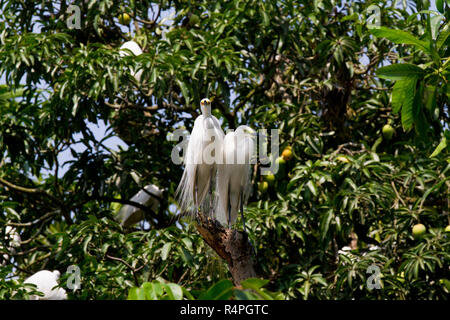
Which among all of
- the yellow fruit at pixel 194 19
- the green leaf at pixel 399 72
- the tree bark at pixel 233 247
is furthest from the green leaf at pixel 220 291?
the yellow fruit at pixel 194 19

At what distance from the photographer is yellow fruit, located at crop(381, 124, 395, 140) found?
4.29 metres

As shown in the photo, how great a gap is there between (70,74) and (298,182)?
157 centimetres

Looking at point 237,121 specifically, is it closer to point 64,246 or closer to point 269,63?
point 269,63

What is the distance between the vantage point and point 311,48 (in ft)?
15.7

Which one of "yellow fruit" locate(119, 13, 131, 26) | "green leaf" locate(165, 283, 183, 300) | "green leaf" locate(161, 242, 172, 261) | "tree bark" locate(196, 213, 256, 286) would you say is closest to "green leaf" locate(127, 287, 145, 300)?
"green leaf" locate(165, 283, 183, 300)

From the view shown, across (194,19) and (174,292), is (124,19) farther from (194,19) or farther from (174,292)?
(174,292)

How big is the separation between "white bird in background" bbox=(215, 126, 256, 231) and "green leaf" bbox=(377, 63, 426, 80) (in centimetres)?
125

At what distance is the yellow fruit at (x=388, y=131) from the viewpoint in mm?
4289

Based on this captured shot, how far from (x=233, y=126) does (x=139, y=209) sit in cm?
117

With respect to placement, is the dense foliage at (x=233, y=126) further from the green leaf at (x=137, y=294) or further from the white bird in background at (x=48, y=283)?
the green leaf at (x=137, y=294)

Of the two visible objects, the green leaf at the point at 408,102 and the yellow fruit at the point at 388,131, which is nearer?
the green leaf at the point at 408,102

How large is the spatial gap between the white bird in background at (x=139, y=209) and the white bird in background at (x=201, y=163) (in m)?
1.37
